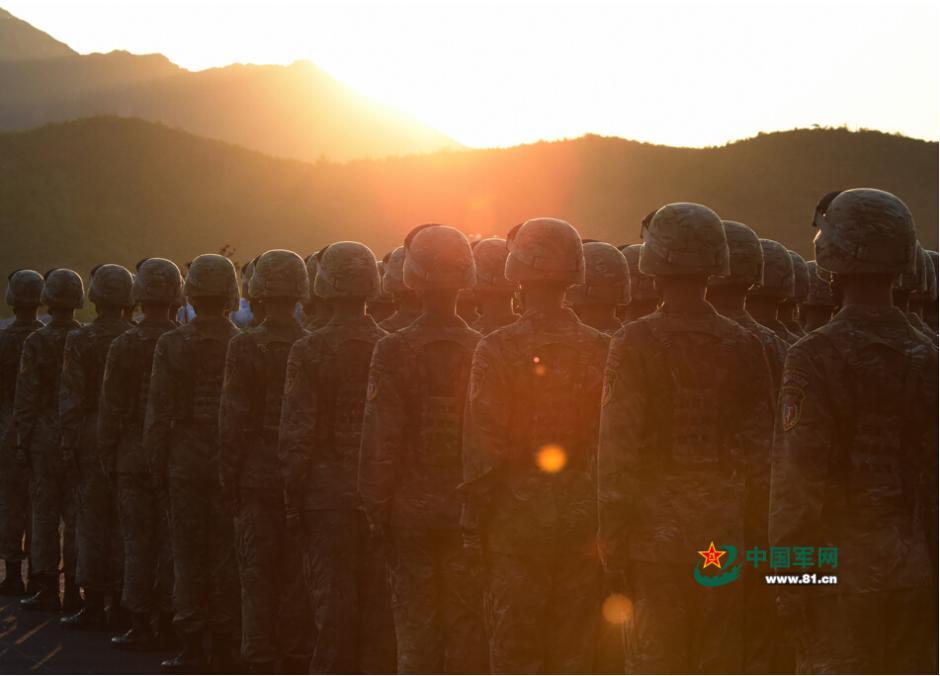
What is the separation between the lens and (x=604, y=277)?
27.1ft

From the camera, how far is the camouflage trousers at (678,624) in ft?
18.6

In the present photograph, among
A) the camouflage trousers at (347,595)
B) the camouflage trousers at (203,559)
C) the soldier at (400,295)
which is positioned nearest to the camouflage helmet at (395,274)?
the soldier at (400,295)

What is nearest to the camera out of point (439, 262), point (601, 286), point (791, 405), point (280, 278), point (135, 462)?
point (791, 405)

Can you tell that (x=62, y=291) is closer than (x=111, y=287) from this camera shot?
No

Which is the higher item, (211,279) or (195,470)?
(211,279)

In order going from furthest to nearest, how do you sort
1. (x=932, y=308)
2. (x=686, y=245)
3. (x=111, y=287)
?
(x=111, y=287) → (x=932, y=308) → (x=686, y=245)

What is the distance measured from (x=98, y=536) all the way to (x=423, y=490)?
5243mm

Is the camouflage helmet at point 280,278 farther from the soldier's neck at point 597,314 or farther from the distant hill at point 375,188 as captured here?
the distant hill at point 375,188

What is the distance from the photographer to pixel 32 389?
11.9 m

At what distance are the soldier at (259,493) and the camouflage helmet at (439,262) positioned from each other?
185 cm

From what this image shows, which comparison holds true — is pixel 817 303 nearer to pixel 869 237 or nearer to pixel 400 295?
pixel 400 295

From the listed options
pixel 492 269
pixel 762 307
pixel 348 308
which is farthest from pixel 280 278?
pixel 762 307

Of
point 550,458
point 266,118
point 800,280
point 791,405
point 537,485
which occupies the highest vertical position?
point 266,118

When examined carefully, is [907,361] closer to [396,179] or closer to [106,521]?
[106,521]
